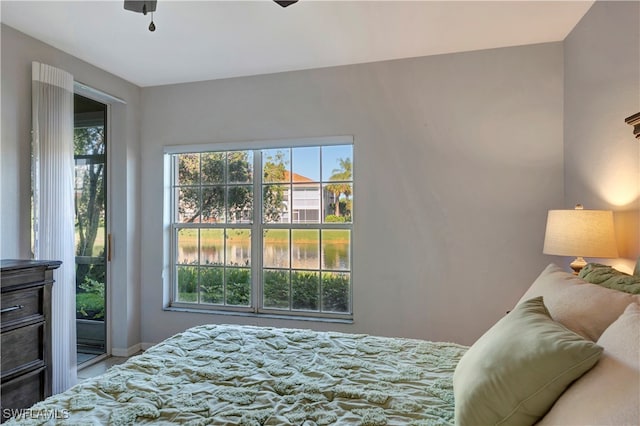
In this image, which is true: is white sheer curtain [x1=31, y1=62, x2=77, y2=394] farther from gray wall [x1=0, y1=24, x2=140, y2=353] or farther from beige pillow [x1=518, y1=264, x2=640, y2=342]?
beige pillow [x1=518, y1=264, x2=640, y2=342]

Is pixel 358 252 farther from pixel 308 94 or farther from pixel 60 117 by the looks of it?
pixel 60 117

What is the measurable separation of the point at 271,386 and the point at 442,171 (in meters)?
2.24

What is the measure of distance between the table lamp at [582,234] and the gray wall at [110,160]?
3590 mm

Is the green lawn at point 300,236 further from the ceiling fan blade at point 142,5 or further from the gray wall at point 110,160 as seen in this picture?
the ceiling fan blade at point 142,5

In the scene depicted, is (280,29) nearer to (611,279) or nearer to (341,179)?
(341,179)

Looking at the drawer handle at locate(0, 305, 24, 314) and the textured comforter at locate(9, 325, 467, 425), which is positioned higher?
the drawer handle at locate(0, 305, 24, 314)

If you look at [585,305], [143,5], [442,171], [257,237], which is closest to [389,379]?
[585,305]

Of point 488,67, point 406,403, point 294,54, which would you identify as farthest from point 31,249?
point 488,67

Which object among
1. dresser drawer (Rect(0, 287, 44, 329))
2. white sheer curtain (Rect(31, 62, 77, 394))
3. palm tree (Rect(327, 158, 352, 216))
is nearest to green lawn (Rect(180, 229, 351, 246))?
palm tree (Rect(327, 158, 352, 216))

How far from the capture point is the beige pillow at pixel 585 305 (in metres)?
1.09

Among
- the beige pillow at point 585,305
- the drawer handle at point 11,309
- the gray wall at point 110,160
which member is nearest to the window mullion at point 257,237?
the gray wall at point 110,160

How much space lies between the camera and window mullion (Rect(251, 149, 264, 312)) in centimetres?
342

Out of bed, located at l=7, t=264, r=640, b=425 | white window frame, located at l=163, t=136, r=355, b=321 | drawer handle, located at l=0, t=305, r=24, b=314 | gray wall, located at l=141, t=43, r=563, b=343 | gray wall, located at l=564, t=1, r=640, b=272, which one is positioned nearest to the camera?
bed, located at l=7, t=264, r=640, b=425

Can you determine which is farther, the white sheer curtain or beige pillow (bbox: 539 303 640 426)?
the white sheer curtain
